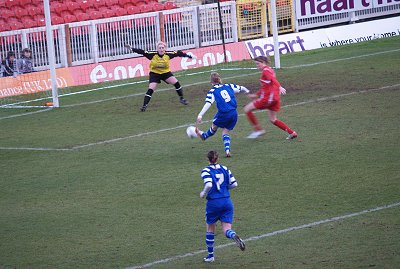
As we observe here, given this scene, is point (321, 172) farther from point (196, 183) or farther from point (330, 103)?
point (330, 103)

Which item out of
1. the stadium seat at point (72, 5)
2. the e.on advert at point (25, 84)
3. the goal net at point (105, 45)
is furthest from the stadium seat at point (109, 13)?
the e.on advert at point (25, 84)

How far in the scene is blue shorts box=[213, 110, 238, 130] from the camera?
55.6 feet

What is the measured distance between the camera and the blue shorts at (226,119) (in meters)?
17.0

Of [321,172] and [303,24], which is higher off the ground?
[303,24]

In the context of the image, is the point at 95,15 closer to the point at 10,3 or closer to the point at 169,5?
the point at 10,3

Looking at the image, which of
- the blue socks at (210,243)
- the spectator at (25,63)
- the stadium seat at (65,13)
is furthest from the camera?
the stadium seat at (65,13)

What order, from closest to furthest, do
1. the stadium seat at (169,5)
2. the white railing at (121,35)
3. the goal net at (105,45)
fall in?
1. the goal net at (105,45)
2. the white railing at (121,35)
3. the stadium seat at (169,5)

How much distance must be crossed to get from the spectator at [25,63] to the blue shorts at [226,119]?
1141 centimetres

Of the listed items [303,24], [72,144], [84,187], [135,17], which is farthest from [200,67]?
[84,187]

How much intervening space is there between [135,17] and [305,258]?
21.0 m

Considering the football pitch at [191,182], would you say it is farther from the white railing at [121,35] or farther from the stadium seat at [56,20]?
the stadium seat at [56,20]

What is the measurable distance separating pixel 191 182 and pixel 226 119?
6.69ft

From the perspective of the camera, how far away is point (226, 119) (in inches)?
669

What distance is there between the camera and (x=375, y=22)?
3528 centimetres
